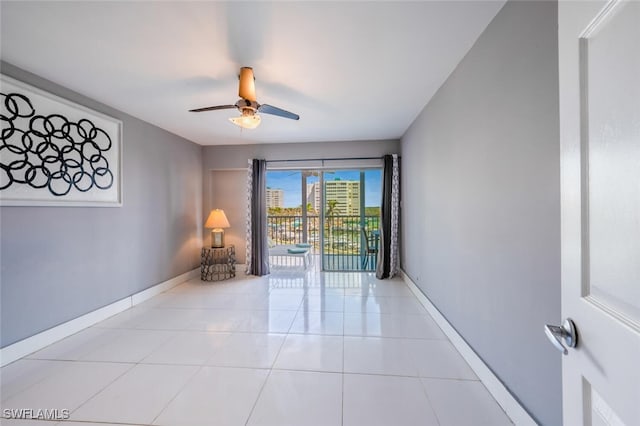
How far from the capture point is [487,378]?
172cm

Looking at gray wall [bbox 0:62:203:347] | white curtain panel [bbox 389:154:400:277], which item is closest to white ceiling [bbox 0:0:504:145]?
gray wall [bbox 0:62:203:347]

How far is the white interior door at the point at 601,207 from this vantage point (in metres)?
0.50

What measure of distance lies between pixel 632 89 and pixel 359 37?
1.70 m

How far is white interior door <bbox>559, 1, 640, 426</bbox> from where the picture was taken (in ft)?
1.63

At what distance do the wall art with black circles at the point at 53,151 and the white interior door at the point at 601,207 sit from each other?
3.46m

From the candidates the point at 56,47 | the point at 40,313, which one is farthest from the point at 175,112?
the point at 40,313

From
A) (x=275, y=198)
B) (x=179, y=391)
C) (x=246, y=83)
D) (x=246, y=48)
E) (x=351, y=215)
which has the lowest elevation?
(x=179, y=391)

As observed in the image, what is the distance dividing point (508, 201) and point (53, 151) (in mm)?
3717

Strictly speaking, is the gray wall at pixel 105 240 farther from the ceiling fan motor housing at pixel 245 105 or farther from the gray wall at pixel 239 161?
the ceiling fan motor housing at pixel 245 105

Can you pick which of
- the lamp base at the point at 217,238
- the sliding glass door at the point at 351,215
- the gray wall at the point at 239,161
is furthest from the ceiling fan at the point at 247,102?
the lamp base at the point at 217,238

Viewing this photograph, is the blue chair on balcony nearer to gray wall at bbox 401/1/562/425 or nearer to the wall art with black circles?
gray wall at bbox 401/1/562/425

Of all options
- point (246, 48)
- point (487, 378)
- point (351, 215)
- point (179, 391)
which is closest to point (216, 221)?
point (351, 215)

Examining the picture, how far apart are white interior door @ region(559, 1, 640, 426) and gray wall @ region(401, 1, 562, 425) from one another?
60 centimetres

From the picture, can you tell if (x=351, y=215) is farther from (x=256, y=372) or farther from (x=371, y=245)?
(x=256, y=372)
